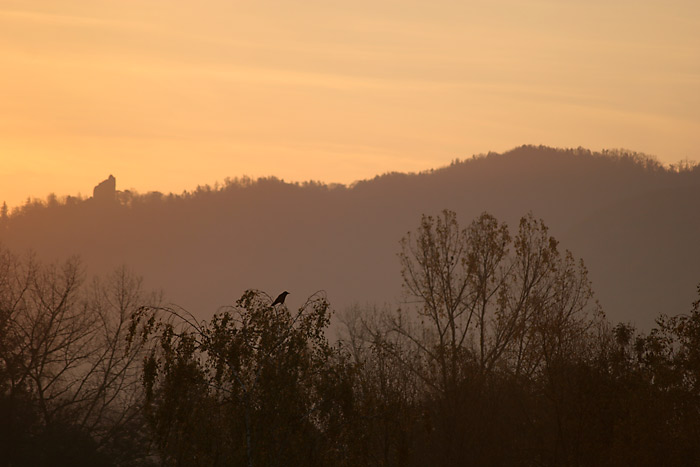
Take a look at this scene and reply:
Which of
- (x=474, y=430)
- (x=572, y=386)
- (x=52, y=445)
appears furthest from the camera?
(x=52, y=445)

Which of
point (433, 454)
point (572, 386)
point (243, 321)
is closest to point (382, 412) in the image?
point (243, 321)

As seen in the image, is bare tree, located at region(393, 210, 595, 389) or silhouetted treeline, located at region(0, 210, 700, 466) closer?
silhouetted treeline, located at region(0, 210, 700, 466)

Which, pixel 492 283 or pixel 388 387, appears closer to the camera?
pixel 388 387

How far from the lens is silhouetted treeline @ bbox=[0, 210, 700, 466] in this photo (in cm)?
1922

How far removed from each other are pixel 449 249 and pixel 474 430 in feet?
43.2

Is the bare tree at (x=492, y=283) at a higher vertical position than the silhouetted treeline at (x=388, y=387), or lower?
higher

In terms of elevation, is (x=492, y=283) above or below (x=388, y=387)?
above

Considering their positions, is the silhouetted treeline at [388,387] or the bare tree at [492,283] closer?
the silhouetted treeline at [388,387]

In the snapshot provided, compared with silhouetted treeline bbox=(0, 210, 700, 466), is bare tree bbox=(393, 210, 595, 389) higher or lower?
higher

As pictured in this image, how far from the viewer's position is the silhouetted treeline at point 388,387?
1922cm

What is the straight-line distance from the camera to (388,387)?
39312 mm

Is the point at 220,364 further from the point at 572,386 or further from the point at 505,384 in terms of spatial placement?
the point at 505,384

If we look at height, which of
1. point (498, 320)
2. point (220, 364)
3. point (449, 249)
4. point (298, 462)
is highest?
point (449, 249)

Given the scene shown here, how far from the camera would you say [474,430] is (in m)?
37.8
